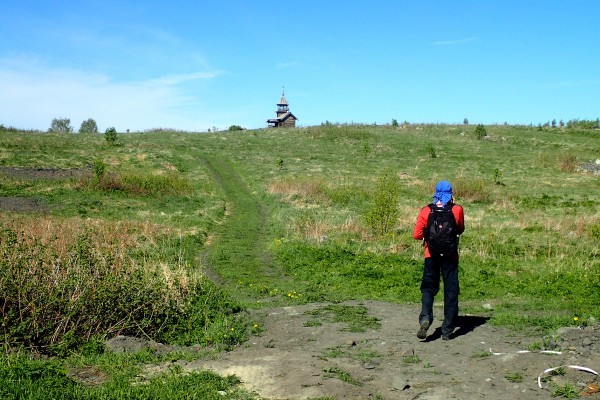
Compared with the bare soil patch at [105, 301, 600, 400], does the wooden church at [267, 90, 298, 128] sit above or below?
above

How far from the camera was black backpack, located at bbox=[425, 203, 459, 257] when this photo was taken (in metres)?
7.54

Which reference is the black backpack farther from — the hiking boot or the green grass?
the green grass

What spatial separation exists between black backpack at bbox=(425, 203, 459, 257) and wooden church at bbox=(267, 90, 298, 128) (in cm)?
7942

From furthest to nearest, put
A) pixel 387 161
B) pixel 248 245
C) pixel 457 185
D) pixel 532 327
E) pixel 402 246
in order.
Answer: pixel 387 161 → pixel 457 185 → pixel 248 245 → pixel 402 246 → pixel 532 327

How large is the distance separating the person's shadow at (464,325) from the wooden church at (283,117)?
3081 inches

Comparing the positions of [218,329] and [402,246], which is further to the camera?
[402,246]

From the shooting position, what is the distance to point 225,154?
4881 cm

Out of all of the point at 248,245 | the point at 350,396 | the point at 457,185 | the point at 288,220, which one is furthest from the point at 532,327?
the point at 457,185

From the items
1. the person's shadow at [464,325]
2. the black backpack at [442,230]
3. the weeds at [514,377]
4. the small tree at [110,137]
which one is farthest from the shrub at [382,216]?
the small tree at [110,137]

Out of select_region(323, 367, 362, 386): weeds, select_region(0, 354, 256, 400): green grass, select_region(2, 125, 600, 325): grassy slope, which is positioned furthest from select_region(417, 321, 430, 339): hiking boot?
select_region(0, 354, 256, 400): green grass

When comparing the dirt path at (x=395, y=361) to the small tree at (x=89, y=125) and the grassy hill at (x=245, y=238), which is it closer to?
the grassy hill at (x=245, y=238)

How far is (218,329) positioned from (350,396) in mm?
3538

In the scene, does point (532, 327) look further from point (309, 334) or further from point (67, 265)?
point (67, 265)

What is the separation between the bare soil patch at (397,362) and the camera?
5.83m
